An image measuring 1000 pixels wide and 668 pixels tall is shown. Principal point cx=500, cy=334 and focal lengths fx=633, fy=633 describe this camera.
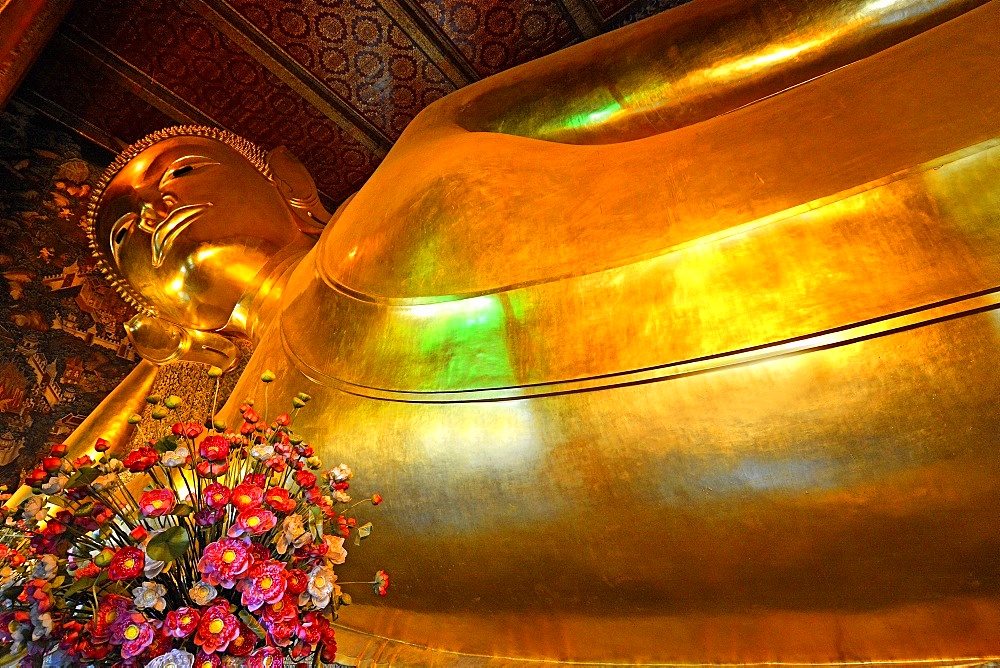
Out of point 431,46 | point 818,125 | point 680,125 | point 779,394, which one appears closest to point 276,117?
point 431,46

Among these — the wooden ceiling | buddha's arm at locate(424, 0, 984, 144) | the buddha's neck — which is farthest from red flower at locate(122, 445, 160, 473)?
the wooden ceiling

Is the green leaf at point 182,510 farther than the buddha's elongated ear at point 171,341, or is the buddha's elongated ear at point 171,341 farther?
the buddha's elongated ear at point 171,341

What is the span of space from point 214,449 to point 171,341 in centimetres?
141

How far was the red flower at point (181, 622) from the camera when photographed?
68 centimetres

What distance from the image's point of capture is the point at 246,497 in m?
0.75

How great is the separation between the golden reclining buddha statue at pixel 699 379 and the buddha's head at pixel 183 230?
601 mm

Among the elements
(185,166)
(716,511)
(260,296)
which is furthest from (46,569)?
(185,166)

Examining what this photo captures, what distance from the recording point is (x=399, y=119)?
3096mm

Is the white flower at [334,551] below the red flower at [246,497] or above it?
below

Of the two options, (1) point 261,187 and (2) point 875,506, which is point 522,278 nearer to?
(2) point 875,506

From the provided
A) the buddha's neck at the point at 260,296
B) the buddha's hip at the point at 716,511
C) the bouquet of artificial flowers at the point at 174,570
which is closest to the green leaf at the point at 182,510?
the bouquet of artificial flowers at the point at 174,570

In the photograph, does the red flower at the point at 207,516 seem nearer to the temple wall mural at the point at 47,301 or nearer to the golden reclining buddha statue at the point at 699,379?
the golden reclining buddha statue at the point at 699,379

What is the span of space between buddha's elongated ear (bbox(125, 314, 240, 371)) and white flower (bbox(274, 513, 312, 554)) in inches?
53.4

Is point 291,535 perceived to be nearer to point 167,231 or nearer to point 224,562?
point 224,562
